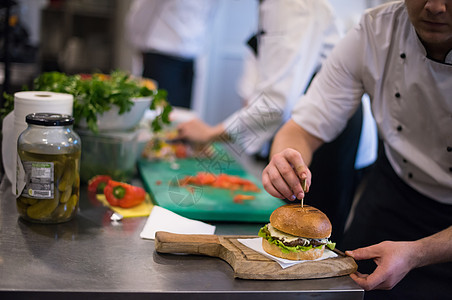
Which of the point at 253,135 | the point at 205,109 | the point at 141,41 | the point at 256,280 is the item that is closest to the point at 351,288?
the point at 256,280

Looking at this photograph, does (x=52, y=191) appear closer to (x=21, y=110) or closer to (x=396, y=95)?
(x=21, y=110)

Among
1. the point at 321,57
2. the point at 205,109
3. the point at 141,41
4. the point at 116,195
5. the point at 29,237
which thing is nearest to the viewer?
the point at 29,237

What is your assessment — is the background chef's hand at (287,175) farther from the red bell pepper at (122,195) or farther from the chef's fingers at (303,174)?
the red bell pepper at (122,195)

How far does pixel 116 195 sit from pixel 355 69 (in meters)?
0.83

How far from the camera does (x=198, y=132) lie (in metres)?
2.32

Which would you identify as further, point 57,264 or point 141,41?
point 141,41

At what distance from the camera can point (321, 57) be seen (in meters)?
2.26

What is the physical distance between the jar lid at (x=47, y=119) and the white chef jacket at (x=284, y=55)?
901 mm

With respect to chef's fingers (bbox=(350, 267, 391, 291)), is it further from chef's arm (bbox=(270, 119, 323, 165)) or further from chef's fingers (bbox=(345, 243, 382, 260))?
chef's arm (bbox=(270, 119, 323, 165))

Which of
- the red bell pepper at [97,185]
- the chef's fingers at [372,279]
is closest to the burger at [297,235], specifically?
the chef's fingers at [372,279]

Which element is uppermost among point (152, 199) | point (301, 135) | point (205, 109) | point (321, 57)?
point (321, 57)

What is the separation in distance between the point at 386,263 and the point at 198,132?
1.28 m

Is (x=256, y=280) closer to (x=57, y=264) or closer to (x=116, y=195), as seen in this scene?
(x=57, y=264)

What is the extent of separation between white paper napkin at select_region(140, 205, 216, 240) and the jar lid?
1.10 ft
